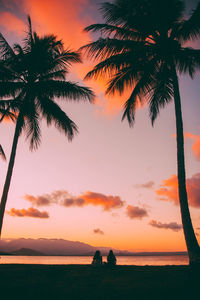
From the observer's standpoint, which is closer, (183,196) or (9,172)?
(183,196)

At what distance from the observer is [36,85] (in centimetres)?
1278

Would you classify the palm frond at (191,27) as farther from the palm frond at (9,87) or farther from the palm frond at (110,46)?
the palm frond at (9,87)

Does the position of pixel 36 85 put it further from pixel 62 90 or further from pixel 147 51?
pixel 147 51

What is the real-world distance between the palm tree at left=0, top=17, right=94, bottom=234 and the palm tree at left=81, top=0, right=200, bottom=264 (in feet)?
6.25

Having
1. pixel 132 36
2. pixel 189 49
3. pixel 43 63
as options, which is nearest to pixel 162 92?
pixel 189 49

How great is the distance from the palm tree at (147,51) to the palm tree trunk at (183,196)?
53mm

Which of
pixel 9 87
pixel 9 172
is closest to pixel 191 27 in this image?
pixel 9 87

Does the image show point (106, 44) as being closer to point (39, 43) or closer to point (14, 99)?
point (39, 43)
